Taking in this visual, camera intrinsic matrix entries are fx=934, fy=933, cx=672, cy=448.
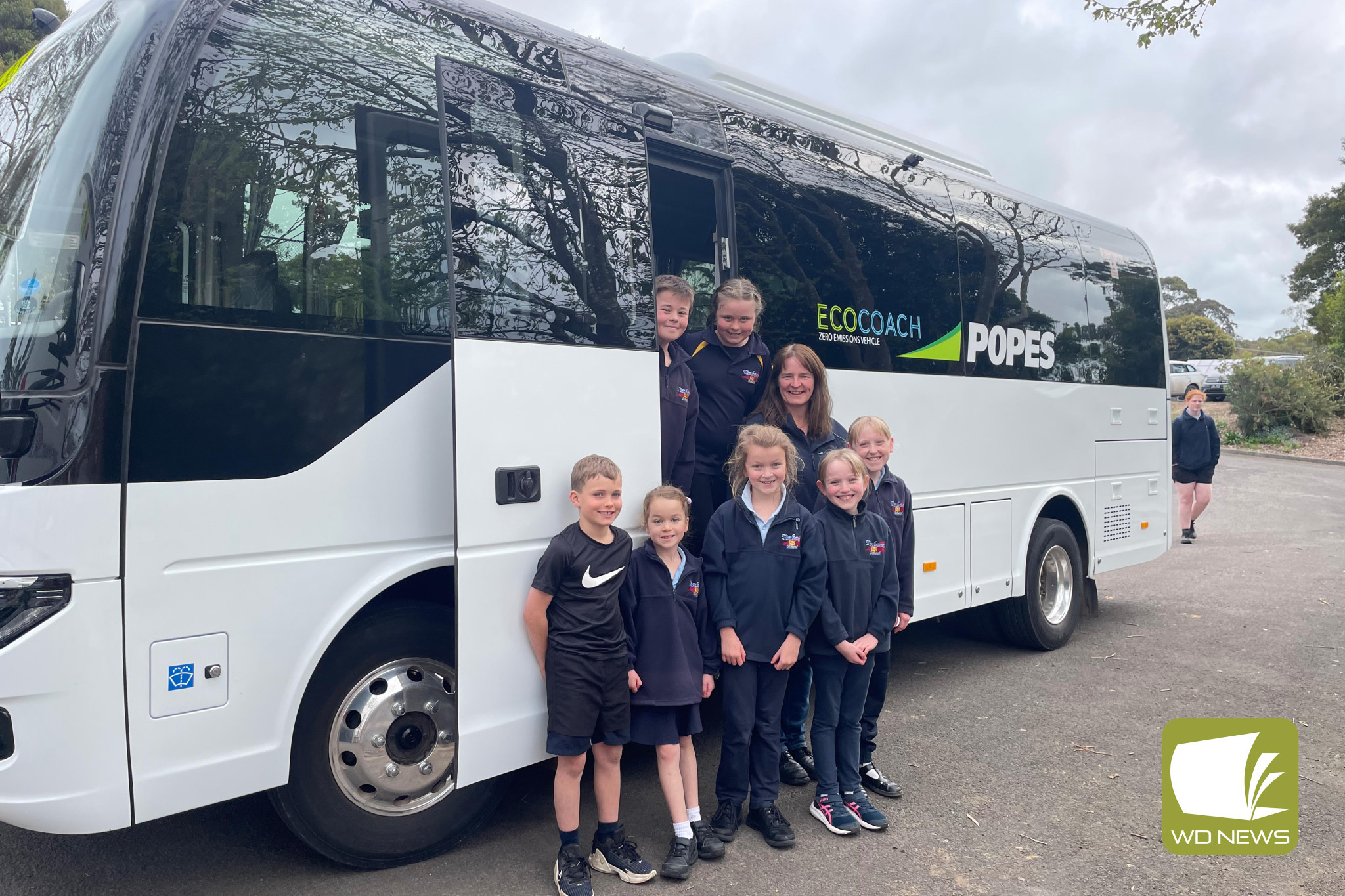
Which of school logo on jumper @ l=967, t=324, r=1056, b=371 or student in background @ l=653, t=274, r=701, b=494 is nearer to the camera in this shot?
student in background @ l=653, t=274, r=701, b=494

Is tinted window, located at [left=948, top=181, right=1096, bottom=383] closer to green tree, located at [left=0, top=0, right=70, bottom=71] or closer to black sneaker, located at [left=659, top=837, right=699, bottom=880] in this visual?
black sneaker, located at [left=659, top=837, right=699, bottom=880]

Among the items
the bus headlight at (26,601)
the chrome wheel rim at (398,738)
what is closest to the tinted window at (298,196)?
the bus headlight at (26,601)

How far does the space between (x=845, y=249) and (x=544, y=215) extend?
2.24 metres

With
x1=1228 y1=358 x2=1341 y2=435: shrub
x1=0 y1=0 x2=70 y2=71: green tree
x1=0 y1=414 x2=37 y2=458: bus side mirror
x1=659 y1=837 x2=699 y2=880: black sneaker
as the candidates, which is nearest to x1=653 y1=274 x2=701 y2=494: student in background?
x1=659 y1=837 x2=699 y2=880: black sneaker

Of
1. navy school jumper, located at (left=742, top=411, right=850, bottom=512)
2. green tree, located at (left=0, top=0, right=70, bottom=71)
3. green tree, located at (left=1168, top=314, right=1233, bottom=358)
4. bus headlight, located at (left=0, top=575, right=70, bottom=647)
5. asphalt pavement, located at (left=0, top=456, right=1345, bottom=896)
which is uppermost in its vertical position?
green tree, located at (left=0, top=0, right=70, bottom=71)

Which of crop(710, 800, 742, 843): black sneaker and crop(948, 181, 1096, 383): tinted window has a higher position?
crop(948, 181, 1096, 383): tinted window

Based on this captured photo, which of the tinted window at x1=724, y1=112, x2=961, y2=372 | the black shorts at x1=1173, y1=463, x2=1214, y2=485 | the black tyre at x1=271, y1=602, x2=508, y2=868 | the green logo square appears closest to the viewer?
the black tyre at x1=271, y1=602, x2=508, y2=868

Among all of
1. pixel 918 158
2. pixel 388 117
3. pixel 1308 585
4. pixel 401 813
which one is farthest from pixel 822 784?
pixel 1308 585

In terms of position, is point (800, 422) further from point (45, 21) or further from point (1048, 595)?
point (1048, 595)

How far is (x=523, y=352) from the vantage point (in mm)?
3432

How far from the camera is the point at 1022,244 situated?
21.9ft

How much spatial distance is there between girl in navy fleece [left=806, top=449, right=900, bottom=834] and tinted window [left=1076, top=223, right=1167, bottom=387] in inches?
167

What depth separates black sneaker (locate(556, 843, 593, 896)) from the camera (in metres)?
3.27

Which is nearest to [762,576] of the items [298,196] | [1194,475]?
[298,196]
